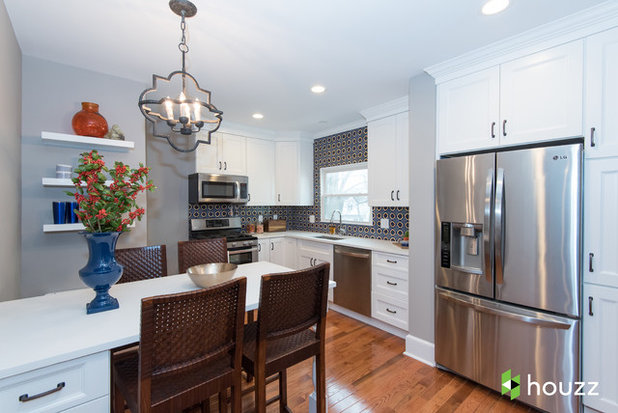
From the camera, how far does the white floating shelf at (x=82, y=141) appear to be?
2.08 meters

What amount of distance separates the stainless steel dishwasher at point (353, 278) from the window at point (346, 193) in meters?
0.75

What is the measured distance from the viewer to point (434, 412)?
1.77 meters

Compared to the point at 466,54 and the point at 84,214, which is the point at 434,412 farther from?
the point at 466,54

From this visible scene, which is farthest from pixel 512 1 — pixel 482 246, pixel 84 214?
pixel 84 214

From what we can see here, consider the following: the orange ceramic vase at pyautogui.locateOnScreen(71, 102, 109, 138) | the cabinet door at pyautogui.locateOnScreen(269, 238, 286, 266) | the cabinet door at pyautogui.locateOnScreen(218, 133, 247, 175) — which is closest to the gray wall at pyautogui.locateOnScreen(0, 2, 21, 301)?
the orange ceramic vase at pyautogui.locateOnScreen(71, 102, 109, 138)

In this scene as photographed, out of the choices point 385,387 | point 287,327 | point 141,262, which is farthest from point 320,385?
point 141,262

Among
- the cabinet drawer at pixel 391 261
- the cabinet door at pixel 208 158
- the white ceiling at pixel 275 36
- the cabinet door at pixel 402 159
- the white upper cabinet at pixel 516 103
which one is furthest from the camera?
the cabinet door at pixel 208 158

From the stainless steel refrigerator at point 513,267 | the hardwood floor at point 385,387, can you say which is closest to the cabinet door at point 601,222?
the stainless steel refrigerator at point 513,267

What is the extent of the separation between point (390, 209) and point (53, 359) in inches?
127

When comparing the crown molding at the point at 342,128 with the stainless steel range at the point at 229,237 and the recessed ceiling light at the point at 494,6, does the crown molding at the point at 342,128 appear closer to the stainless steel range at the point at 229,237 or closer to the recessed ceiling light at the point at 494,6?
the stainless steel range at the point at 229,237

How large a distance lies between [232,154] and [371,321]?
2.87 m

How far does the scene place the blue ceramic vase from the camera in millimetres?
1259

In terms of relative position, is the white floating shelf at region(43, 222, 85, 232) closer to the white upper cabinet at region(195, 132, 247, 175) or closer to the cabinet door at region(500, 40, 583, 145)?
the white upper cabinet at region(195, 132, 247, 175)

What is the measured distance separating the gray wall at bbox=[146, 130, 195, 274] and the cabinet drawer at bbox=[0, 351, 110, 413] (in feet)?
8.04
